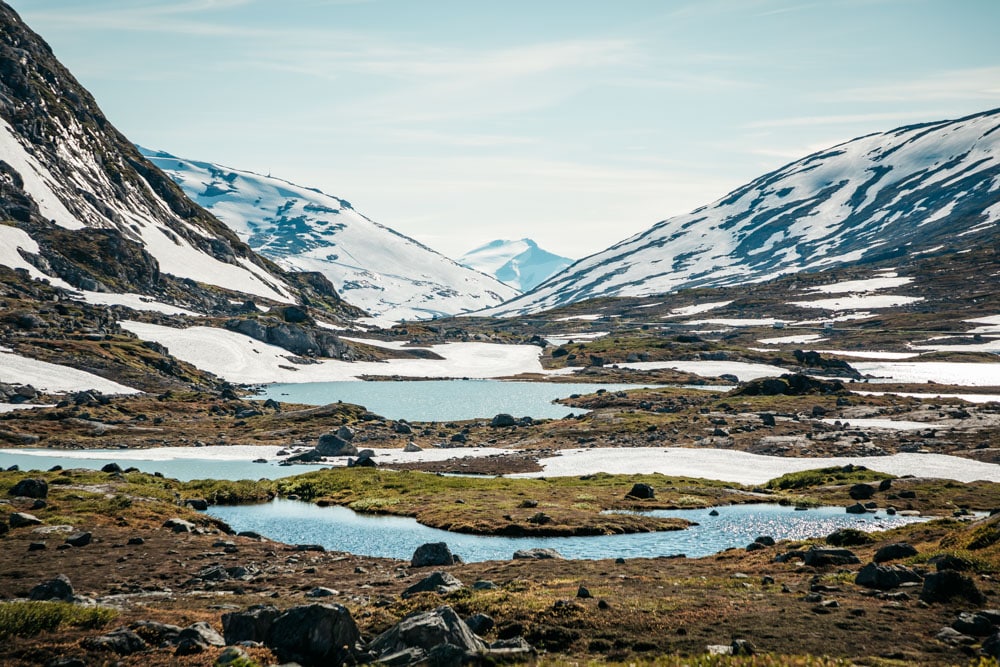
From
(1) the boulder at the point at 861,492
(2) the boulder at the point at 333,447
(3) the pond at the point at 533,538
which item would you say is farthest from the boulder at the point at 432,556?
(2) the boulder at the point at 333,447

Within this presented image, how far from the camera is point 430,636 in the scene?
22391mm

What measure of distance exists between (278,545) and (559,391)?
454ft

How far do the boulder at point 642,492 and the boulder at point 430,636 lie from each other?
49.8 m

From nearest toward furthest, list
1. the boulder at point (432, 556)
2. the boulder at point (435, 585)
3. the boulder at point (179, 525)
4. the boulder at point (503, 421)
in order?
the boulder at point (435, 585)
the boulder at point (432, 556)
the boulder at point (179, 525)
the boulder at point (503, 421)

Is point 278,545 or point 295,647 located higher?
point 295,647

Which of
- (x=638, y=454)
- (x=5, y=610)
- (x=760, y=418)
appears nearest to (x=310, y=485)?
(x=638, y=454)

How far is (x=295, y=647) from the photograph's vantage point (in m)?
22.7

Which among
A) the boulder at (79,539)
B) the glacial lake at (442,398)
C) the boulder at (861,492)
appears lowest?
the glacial lake at (442,398)

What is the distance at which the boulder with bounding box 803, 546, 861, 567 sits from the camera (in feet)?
124

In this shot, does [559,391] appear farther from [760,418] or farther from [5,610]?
[5,610]

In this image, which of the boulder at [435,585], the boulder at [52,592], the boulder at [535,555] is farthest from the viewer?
the boulder at [535,555]

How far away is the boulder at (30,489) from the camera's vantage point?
53.9 meters

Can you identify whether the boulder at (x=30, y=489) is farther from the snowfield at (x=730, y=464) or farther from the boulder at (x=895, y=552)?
the boulder at (x=895, y=552)

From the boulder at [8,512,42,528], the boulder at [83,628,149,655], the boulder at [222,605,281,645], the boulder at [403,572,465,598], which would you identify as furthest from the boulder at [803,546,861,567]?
the boulder at [8,512,42,528]
